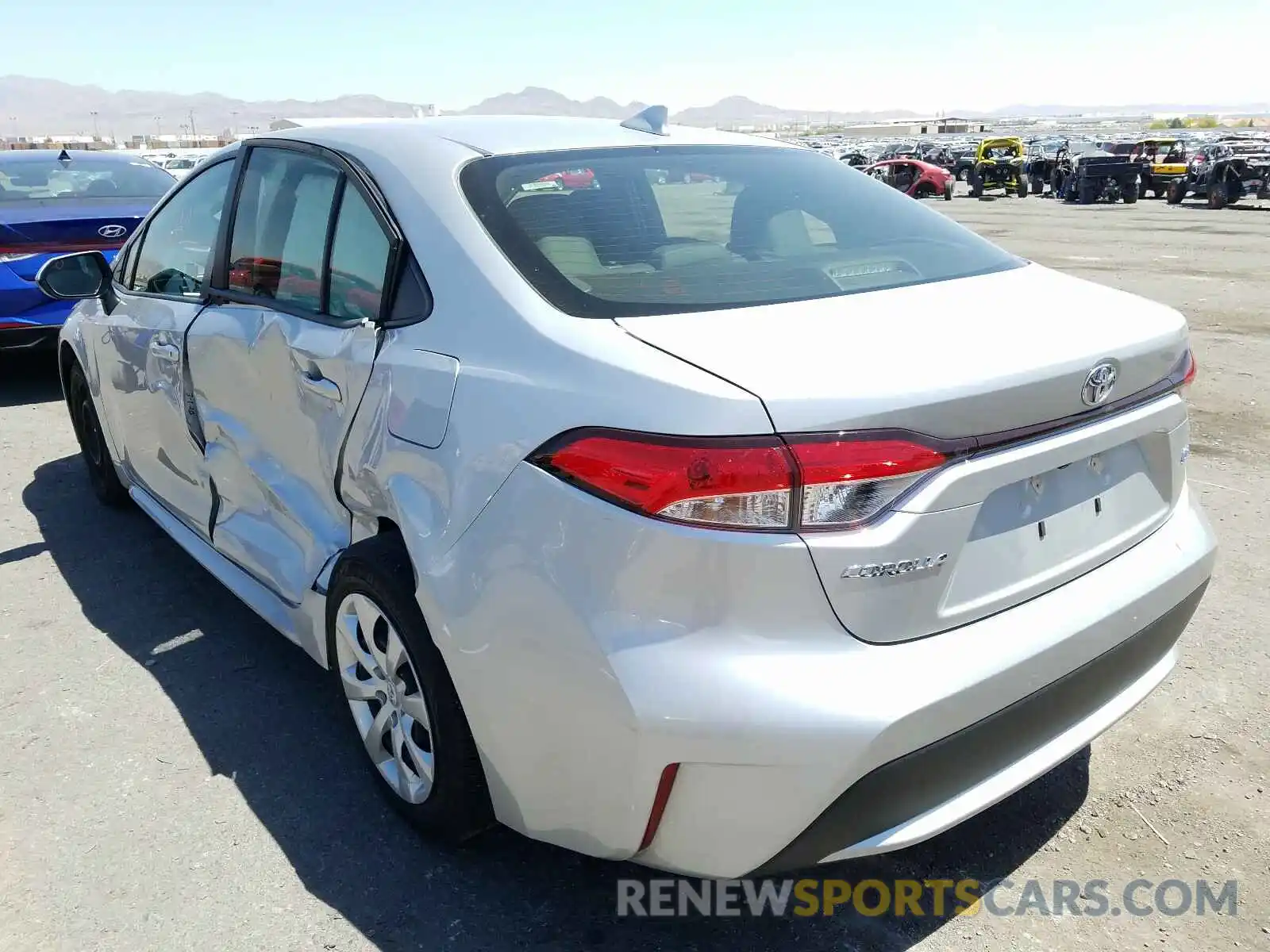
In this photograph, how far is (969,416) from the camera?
182 cm

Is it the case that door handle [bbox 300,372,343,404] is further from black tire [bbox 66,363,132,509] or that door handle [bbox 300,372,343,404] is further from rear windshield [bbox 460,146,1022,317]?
black tire [bbox 66,363,132,509]

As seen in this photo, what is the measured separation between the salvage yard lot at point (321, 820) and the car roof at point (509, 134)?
47.3 inches

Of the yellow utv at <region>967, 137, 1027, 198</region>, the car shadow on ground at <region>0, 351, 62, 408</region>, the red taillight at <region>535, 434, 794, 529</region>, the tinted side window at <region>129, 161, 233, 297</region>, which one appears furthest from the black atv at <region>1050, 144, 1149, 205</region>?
the red taillight at <region>535, 434, 794, 529</region>

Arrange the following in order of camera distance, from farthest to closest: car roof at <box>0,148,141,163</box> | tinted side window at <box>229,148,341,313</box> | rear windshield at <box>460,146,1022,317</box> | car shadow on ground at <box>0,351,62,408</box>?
1. car roof at <box>0,148,141,163</box>
2. car shadow on ground at <box>0,351,62,408</box>
3. tinted side window at <box>229,148,341,313</box>
4. rear windshield at <box>460,146,1022,317</box>

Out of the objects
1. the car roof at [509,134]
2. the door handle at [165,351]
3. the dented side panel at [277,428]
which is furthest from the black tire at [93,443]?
the car roof at [509,134]

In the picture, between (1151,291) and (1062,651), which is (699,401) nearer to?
(1062,651)

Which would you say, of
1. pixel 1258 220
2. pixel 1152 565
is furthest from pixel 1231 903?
pixel 1258 220

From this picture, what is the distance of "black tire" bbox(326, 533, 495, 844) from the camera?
226cm

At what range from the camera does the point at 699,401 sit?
1764 mm

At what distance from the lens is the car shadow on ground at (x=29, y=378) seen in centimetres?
739

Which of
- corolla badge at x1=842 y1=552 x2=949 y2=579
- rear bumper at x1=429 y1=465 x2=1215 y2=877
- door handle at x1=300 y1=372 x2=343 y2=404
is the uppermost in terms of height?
door handle at x1=300 y1=372 x2=343 y2=404

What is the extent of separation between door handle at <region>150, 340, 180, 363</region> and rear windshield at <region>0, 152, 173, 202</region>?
4.69m

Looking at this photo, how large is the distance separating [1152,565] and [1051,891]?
0.79 m

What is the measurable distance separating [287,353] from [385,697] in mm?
985
